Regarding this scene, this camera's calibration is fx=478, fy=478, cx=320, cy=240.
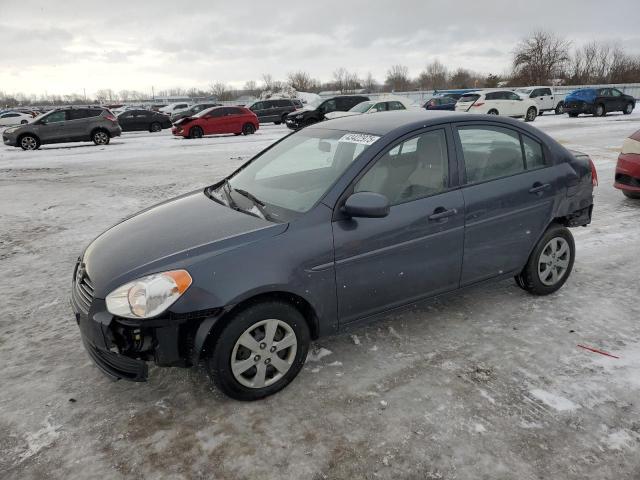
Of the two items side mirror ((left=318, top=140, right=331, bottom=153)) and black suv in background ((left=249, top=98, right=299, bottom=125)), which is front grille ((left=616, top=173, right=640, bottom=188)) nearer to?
side mirror ((left=318, top=140, right=331, bottom=153))

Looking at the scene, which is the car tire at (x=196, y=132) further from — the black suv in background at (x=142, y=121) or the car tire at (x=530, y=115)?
the car tire at (x=530, y=115)

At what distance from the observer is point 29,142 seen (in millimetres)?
18281

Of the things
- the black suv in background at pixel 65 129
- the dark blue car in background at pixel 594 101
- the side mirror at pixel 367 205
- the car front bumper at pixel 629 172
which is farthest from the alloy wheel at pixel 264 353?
the dark blue car in background at pixel 594 101

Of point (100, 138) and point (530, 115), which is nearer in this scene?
point (100, 138)

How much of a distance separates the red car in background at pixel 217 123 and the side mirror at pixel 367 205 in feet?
64.5

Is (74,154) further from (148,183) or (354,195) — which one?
(354,195)

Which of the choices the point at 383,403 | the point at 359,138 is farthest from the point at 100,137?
the point at 383,403

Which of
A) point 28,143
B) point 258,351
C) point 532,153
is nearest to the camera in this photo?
point 258,351

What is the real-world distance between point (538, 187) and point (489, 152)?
0.55 meters

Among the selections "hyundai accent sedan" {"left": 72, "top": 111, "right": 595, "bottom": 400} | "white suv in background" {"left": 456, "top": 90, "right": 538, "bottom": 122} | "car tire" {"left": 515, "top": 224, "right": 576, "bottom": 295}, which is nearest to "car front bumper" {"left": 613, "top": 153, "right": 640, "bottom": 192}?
"hyundai accent sedan" {"left": 72, "top": 111, "right": 595, "bottom": 400}

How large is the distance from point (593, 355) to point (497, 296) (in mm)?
1074

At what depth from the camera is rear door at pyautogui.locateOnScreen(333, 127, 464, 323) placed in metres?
3.08

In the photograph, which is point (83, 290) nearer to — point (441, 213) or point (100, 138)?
point (441, 213)

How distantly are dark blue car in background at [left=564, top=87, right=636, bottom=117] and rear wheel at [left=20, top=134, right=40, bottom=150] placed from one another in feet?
83.5
